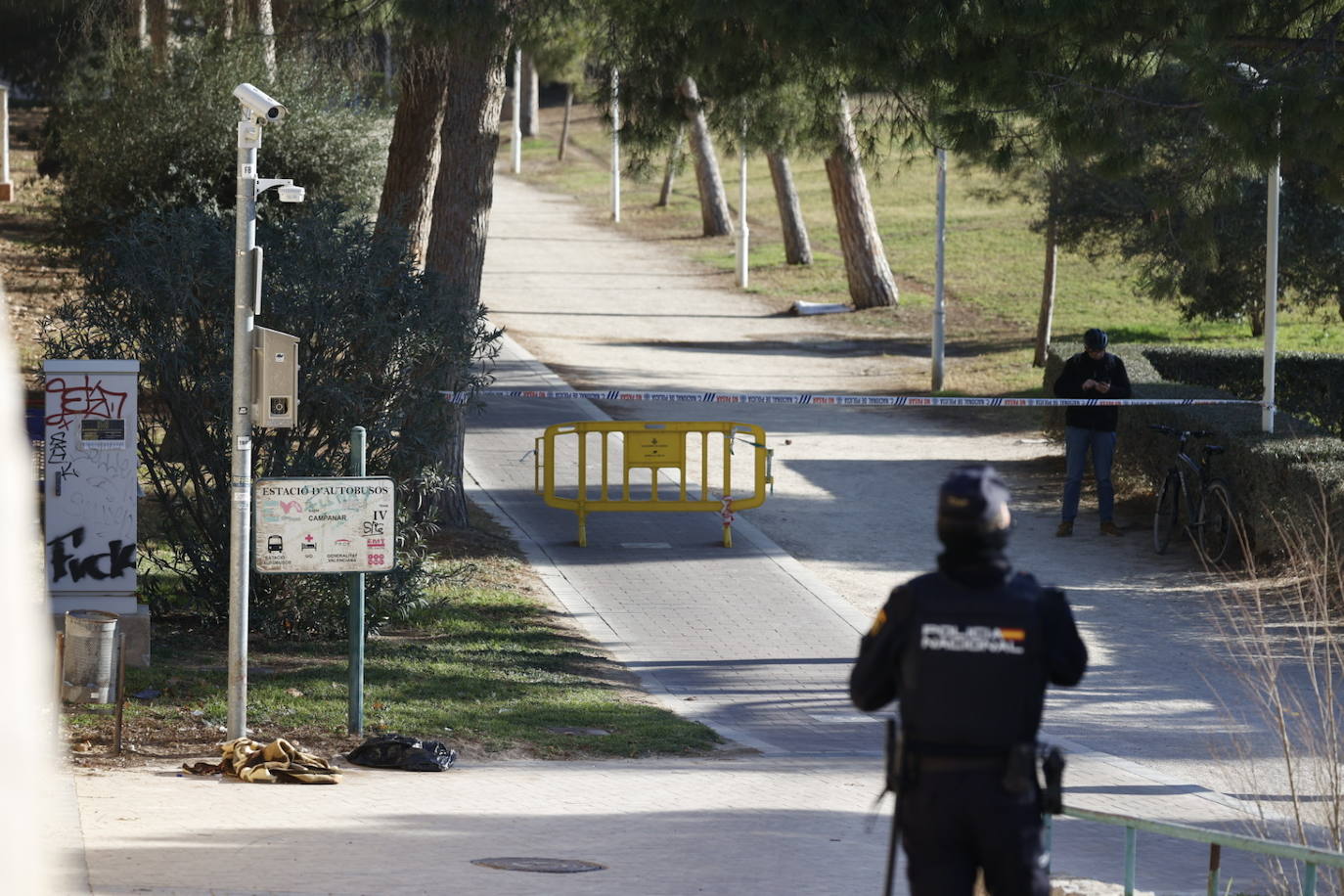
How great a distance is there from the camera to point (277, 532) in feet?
29.1

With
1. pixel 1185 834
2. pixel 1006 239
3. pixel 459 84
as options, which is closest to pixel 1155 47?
pixel 459 84

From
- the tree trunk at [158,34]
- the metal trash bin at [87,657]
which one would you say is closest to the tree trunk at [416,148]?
the metal trash bin at [87,657]

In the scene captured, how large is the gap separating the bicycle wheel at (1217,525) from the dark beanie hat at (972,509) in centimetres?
1015

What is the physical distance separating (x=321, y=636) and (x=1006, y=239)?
32.8m

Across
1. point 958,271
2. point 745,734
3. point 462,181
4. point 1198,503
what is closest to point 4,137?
point 958,271

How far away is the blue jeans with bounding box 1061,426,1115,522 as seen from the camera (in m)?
14.8

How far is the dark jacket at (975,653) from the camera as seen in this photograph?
13.5 ft

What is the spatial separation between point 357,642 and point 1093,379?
317 inches

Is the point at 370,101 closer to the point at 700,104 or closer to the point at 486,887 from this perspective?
the point at 700,104

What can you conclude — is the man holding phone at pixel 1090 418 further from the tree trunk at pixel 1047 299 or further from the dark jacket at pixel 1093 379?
the tree trunk at pixel 1047 299

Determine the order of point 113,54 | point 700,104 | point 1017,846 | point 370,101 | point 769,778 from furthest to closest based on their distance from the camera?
Result: point 370,101 → point 113,54 → point 700,104 → point 769,778 → point 1017,846

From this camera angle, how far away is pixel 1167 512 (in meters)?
14.5

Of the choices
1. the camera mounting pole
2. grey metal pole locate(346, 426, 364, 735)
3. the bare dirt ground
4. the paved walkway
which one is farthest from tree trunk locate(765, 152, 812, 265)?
the camera mounting pole

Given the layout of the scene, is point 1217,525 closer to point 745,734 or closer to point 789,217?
point 745,734
